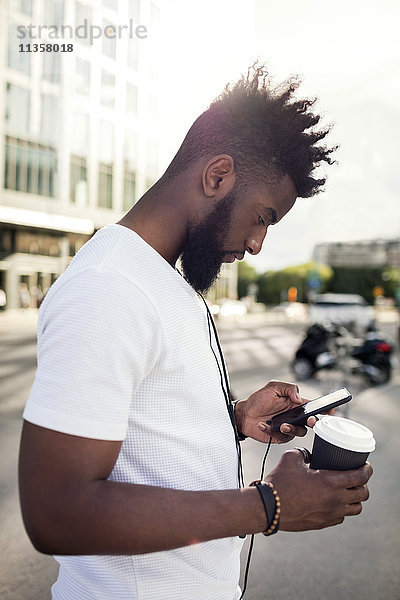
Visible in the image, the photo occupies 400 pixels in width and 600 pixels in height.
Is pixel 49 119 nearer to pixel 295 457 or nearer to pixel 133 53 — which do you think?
pixel 133 53

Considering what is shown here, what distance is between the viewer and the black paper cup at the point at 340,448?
1.07 metres

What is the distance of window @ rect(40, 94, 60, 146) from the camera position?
29.8 m

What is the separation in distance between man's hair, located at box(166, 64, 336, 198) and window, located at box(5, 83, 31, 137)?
3048 cm

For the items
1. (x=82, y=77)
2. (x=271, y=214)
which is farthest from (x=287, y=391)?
(x=82, y=77)

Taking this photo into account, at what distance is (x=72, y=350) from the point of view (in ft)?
2.84

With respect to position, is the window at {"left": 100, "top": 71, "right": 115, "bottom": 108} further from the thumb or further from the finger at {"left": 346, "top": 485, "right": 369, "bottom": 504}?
the finger at {"left": 346, "top": 485, "right": 369, "bottom": 504}

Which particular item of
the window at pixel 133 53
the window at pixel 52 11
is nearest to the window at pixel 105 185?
the window at pixel 133 53

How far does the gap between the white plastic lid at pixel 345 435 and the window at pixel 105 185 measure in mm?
33842

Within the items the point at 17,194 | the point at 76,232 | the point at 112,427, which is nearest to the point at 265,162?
the point at 112,427

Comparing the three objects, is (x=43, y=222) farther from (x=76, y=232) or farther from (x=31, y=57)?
(x=31, y=57)

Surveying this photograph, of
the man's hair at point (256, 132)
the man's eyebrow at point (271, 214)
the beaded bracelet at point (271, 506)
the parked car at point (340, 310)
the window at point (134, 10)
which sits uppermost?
the window at point (134, 10)

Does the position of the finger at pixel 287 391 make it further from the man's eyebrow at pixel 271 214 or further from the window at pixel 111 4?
the window at pixel 111 4

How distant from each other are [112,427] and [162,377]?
17cm

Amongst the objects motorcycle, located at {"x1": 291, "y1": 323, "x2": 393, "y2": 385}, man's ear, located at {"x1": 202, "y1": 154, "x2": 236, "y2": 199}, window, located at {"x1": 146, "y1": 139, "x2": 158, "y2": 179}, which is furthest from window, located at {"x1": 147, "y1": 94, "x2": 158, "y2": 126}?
man's ear, located at {"x1": 202, "y1": 154, "x2": 236, "y2": 199}
